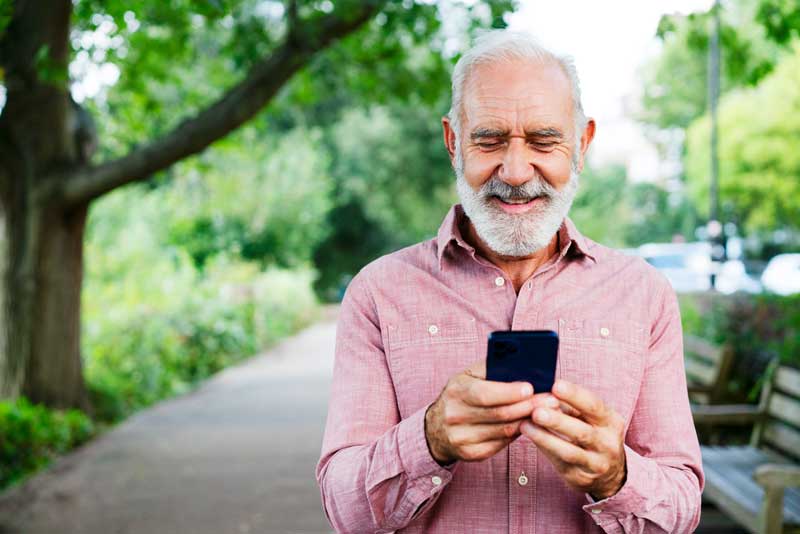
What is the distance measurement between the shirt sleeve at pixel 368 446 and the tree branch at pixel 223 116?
22.6ft

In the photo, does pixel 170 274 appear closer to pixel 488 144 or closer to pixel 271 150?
pixel 271 150

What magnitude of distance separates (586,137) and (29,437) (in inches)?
289

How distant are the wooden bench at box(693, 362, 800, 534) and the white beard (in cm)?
237

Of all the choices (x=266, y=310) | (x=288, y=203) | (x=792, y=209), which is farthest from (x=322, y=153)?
(x=792, y=209)

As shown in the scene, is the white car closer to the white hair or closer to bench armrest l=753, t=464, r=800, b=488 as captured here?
bench armrest l=753, t=464, r=800, b=488

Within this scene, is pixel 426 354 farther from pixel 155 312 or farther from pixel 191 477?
pixel 155 312

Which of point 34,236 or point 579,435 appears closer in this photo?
point 579,435

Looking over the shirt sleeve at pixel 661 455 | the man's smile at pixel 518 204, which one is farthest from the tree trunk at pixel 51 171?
the shirt sleeve at pixel 661 455

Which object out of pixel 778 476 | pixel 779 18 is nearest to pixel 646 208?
pixel 779 18

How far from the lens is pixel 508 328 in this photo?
210 cm

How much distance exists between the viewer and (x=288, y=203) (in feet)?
90.9

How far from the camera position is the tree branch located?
28.8 ft

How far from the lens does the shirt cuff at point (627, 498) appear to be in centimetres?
179

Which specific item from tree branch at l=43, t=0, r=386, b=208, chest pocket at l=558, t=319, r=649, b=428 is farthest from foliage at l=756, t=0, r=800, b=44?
chest pocket at l=558, t=319, r=649, b=428
